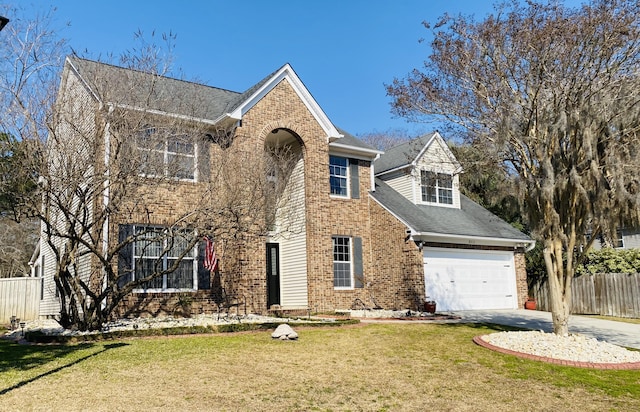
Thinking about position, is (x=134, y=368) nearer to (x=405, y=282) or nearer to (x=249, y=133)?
(x=249, y=133)

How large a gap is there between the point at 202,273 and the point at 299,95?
7.62 m

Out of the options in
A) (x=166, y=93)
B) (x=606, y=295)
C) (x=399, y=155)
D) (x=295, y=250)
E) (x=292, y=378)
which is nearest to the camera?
(x=292, y=378)

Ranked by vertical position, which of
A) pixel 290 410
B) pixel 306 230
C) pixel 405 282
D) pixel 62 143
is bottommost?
pixel 290 410

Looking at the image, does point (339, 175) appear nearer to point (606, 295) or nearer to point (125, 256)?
point (125, 256)

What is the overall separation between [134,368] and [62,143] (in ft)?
19.3

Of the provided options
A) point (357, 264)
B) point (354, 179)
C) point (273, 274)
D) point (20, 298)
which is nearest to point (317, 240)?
point (357, 264)

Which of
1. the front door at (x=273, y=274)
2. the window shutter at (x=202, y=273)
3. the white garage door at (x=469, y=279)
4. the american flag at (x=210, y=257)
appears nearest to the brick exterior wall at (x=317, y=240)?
the window shutter at (x=202, y=273)

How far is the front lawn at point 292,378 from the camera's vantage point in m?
7.17

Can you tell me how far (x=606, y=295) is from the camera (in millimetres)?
20609

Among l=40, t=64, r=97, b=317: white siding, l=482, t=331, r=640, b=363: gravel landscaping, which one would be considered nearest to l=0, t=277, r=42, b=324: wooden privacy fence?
l=40, t=64, r=97, b=317: white siding

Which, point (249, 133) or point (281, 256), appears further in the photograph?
point (281, 256)

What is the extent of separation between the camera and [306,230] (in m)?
19.0


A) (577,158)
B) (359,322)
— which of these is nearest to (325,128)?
(359,322)

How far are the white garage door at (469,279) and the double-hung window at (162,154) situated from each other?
10.2 metres
